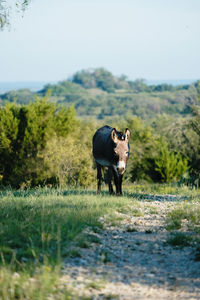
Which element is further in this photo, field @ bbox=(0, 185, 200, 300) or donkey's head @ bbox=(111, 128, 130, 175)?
donkey's head @ bbox=(111, 128, 130, 175)

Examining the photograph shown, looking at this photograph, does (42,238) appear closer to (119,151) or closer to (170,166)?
(119,151)

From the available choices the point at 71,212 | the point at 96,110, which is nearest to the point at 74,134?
the point at 71,212

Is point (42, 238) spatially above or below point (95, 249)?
above

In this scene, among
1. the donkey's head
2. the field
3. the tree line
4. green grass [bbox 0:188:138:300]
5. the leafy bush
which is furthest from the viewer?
the leafy bush

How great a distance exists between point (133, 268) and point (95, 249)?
2.89 feet

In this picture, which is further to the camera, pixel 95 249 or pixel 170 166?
pixel 170 166

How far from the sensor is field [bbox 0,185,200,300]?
5.76m

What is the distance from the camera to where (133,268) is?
22.1ft

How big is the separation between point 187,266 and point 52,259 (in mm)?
2268

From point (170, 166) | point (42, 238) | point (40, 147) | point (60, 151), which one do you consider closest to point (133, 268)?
point (42, 238)

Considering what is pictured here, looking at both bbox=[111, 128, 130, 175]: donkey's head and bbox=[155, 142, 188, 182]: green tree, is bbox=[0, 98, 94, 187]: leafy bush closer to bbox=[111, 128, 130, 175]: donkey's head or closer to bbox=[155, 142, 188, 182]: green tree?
bbox=[155, 142, 188, 182]: green tree

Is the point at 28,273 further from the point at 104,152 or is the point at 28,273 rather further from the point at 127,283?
the point at 104,152

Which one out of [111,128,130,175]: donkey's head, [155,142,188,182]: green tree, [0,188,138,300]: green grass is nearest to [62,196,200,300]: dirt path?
[0,188,138,300]: green grass

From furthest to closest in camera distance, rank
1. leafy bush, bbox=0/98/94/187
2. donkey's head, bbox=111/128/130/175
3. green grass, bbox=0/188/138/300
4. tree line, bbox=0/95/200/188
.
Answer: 1. leafy bush, bbox=0/98/94/187
2. tree line, bbox=0/95/200/188
3. donkey's head, bbox=111/128/130/175
4. green grass, bbox=0/188/138/300
